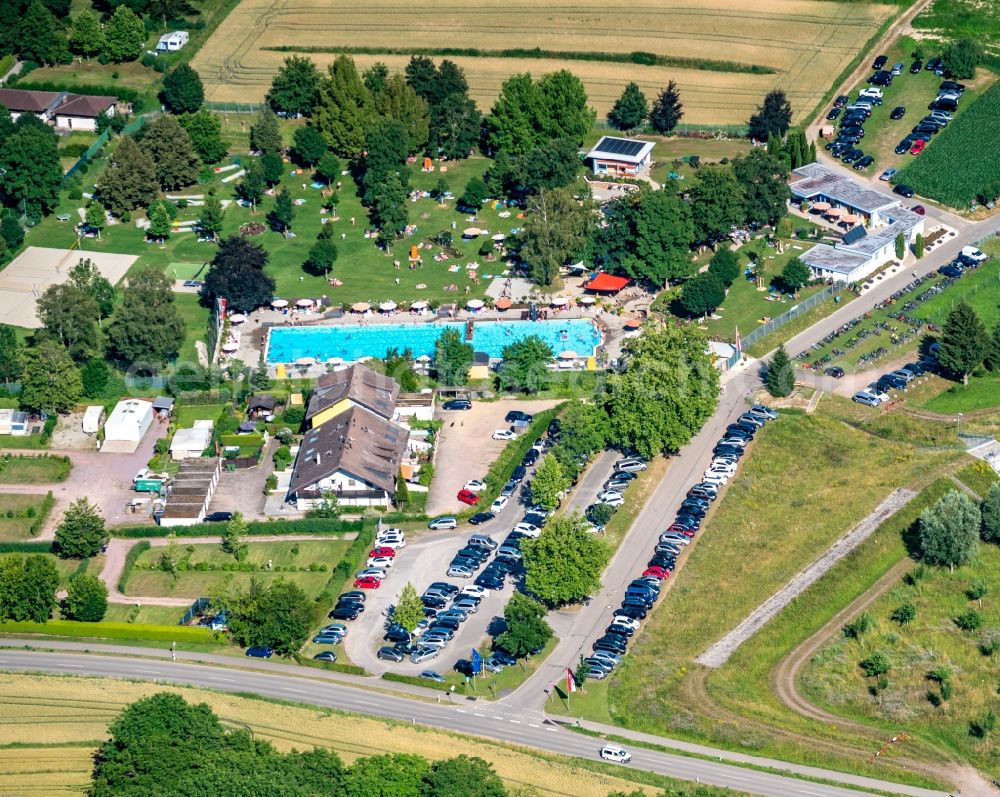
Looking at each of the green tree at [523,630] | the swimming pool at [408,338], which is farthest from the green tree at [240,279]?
the green tree at [523,630]

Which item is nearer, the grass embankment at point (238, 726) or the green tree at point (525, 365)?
the grass embankment at point (238, 726)

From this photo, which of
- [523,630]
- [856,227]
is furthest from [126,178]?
[523,630]

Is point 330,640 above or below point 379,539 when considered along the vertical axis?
below

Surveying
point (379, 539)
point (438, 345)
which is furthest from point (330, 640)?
point (438, 345)

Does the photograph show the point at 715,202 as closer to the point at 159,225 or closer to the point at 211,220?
the point at 211,220

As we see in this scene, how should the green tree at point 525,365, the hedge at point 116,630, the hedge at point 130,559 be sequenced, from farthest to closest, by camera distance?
the green tree at point 525,365, the hedge at point 130,559, the hedge at point 116,630

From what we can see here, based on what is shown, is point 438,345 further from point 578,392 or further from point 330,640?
point 330,640

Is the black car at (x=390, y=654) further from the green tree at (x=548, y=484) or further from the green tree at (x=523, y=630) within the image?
the green tree at (x=548, y=484)

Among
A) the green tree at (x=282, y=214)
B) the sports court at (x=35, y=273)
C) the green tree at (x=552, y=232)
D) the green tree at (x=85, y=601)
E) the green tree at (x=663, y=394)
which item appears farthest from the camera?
the green tree at (x=282, y=214)
